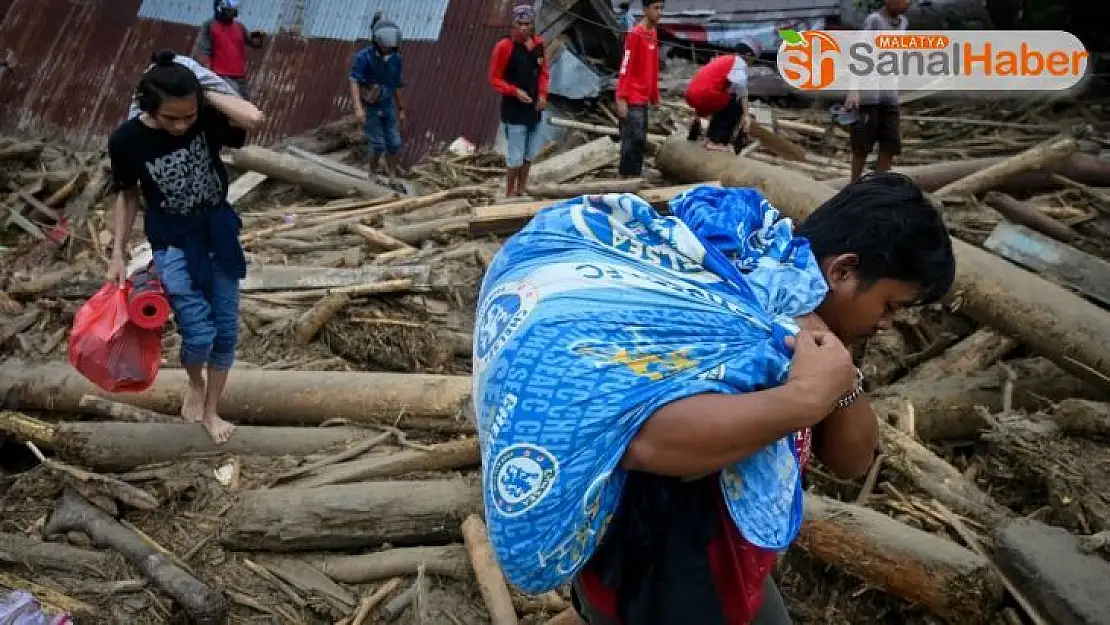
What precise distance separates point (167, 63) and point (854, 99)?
5.66 m

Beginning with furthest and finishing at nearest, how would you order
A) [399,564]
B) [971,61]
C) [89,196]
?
[971,61] → [89,196] → [399,564]

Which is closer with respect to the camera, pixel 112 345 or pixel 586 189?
pixel 112 345

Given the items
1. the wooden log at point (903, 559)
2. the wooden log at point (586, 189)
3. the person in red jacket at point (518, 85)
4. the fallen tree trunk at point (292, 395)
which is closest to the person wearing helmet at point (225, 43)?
the person in red jacket at point (518, 85)

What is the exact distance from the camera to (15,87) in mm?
14125

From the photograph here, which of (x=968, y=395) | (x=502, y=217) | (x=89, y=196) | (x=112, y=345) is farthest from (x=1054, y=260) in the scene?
(x=89, y=196)

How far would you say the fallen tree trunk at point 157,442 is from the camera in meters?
4.79

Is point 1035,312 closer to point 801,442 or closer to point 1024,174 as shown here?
point 1024,174

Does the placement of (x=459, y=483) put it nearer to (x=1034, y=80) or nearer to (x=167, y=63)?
(x=167, y=63)

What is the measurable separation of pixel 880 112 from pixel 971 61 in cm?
606

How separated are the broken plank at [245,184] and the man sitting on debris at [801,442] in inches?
354

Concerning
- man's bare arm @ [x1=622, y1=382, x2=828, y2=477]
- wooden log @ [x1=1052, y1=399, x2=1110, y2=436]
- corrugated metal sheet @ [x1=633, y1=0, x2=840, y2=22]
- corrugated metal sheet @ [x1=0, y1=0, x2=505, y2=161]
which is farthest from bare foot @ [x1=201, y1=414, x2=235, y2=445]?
corrugated metal sheet @ [x1=633, y1=0, x2=840, y2=22]

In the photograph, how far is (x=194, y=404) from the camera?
16.6 ft

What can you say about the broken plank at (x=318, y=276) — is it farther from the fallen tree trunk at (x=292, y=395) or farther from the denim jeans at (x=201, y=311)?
the denim jeans at (x=201, y=311)

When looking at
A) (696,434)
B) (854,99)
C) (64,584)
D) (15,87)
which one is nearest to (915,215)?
(696,434)
